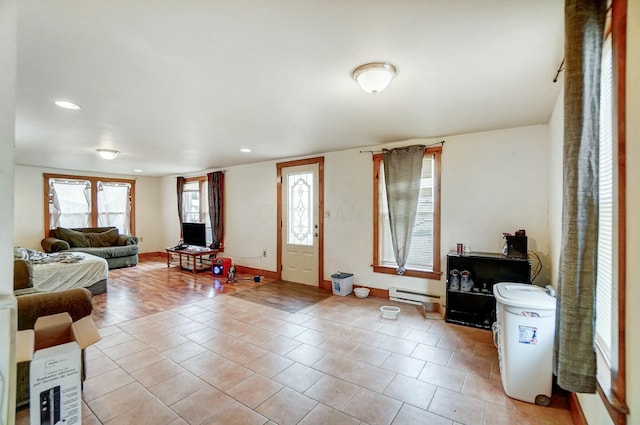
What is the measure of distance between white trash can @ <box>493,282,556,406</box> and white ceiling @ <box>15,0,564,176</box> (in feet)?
5.40

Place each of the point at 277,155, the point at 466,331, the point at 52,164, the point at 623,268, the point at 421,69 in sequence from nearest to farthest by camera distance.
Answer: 1. the point at 623,268
2. the point at 421,69
3. the point at 466,331
4. the point at 277,155
5. the point at 52,164

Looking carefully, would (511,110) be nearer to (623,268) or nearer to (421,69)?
(421,69)

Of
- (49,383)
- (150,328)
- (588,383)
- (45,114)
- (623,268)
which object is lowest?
(150,328)

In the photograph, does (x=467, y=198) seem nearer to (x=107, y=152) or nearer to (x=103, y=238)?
(x=107, y=152)

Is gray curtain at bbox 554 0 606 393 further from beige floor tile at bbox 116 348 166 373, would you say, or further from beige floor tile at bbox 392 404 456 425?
beige floor tile at bbox 116 348 166 373

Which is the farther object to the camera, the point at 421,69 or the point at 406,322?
the point at 406,322

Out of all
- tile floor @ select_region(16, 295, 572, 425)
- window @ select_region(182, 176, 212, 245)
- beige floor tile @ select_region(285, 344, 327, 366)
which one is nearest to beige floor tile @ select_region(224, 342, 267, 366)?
tile floor @ select_region(16, 295, 572, 425)

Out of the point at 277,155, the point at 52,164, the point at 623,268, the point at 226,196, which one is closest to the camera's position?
the point at 623,268

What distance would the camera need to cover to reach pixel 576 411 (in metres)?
1.86

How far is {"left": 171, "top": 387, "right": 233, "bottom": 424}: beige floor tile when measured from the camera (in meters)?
1.90

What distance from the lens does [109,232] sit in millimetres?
7047

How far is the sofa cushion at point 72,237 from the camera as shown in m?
6.37

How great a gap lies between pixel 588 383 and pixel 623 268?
1.61 ft

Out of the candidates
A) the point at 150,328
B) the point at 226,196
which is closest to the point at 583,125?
the point at 150,328
